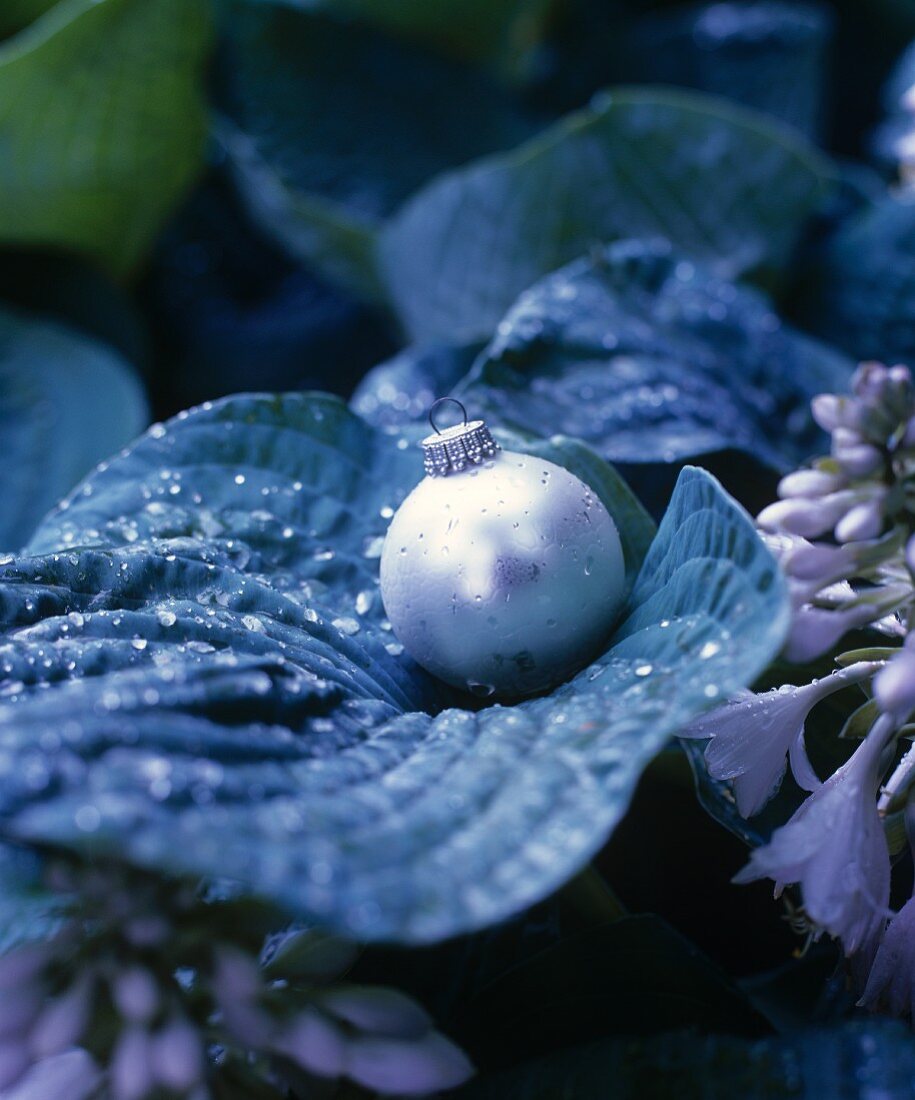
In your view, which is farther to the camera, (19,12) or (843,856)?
(19,12)

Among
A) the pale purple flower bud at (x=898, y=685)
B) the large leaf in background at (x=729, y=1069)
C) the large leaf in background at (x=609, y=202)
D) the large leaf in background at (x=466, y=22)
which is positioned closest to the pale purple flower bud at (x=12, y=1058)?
the large leaf in background at (x=729, y=1069)

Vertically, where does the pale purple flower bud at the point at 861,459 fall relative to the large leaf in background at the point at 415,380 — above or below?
above

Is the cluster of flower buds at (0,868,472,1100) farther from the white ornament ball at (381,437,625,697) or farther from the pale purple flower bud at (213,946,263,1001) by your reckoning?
the white ornament ball at (381,437,625,697)

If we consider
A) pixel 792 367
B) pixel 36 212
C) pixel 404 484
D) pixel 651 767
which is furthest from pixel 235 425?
pixel 36 212

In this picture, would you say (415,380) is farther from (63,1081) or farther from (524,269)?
(63,1081)

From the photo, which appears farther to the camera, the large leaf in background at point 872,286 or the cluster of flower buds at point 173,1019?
the large leaf in background at point 872,286

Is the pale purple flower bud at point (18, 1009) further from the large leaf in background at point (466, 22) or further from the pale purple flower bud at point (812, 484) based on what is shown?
the large leaf in background at point (466, 22)

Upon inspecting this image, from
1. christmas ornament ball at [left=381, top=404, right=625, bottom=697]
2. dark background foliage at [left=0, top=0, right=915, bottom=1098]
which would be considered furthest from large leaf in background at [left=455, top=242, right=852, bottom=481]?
christmas ornament ball at [left=381, top=404, right=625, bottom=697]

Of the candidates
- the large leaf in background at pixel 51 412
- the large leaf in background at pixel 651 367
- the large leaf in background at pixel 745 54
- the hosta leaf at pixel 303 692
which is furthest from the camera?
the large leaf in background at pixel 745 54

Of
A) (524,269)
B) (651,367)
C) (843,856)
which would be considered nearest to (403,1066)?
(843,856)
